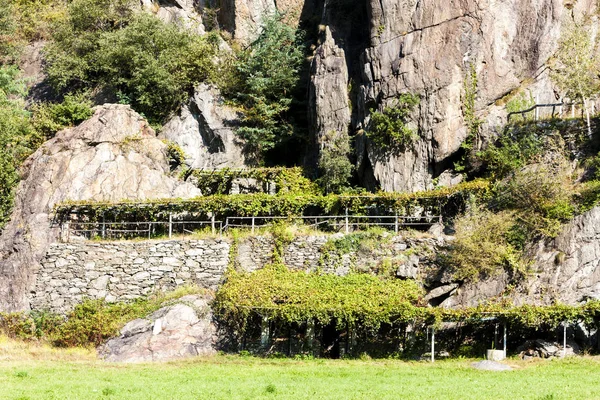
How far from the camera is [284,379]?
18391 millimetres

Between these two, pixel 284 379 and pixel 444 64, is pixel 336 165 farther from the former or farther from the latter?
pixel 284 379

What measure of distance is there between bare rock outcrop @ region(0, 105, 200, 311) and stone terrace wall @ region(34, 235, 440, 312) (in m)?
0.96

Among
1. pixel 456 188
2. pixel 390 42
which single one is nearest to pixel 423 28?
pixel 390 42

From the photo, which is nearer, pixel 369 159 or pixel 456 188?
pixel 456 188

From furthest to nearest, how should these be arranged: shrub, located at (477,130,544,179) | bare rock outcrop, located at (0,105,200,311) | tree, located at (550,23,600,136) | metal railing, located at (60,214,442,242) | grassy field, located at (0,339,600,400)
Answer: tree, located at (550,23,600,136)
metal railing, located at (60,214,442,242)
bare rock outcrop, located at (0,105,200,311)
shrub, located at (477,130,544,179)
grassy field, located at (0,339,600,400)

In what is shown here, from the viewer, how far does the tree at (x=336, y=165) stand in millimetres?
31469

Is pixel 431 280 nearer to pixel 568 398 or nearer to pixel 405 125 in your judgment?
pixel 405 125

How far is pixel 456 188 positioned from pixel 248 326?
9988mm

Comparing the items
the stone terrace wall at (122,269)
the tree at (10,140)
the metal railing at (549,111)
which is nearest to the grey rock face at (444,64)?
the metal railing at (549,111)

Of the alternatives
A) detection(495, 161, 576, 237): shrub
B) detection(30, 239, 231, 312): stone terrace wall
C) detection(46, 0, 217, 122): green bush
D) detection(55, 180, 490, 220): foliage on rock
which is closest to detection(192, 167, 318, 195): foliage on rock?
detection(55, 180, 490, 220): foliage on rock

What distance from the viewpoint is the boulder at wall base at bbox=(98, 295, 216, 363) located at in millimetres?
22812

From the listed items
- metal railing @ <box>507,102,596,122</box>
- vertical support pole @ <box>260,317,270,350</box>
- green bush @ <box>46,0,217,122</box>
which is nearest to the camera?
vertical support pole @ <box>260,317,270,350</box>

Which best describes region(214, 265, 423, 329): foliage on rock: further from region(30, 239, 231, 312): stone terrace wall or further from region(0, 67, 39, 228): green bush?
region(0, 67, 39, 228): green bush

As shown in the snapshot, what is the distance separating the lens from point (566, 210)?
24172mm
